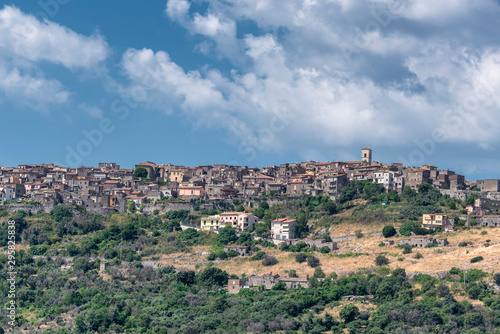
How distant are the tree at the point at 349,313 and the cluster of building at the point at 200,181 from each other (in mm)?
21623

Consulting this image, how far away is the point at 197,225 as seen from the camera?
70.9 m

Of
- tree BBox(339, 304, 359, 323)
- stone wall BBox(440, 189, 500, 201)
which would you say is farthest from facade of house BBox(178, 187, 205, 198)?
tree BBox(339, 304, 359, 323)

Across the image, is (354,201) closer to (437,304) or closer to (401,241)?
(401,241)

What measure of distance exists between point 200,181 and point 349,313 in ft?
121

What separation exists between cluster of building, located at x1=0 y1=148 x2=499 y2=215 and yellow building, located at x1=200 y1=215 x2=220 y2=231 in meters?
0.10

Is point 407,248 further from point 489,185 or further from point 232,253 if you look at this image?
point 489,185

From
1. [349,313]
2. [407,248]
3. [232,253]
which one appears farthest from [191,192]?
[349,313]

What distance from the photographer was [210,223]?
231ft

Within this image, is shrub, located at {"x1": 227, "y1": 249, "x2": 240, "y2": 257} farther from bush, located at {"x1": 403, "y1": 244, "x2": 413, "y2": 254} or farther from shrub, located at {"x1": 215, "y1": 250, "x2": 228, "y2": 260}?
bush, located at {"x1": 403, "y1": 244, "x2": 413, "y2": 254}

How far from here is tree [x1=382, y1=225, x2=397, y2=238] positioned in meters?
62.6

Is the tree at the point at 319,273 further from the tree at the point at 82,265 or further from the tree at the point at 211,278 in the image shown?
the tree at the point at 82,265

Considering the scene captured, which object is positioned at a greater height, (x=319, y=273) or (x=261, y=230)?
(x=261, y=230)

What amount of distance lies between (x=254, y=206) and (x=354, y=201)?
28.5 ft

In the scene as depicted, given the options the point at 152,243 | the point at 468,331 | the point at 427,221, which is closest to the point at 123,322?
the point at 152,243
